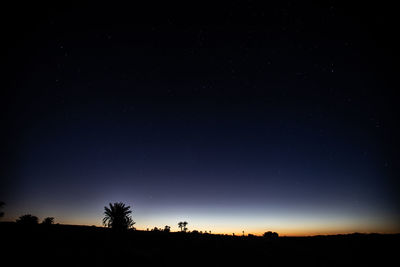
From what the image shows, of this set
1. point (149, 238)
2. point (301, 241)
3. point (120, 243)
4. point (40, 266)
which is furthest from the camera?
point (301, 241)

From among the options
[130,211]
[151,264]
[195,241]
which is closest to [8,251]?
[151,264]

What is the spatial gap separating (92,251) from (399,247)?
45.4 feet

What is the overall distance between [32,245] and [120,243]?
325 cm

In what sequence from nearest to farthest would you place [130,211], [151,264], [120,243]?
[151,264]
[120,243]
[130,211]

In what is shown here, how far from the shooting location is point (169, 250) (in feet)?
30.7

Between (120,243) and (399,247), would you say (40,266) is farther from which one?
(399,247)

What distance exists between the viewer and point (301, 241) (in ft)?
40.6

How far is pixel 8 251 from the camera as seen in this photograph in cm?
680

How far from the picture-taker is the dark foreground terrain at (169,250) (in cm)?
712

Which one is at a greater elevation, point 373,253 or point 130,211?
point 130,211

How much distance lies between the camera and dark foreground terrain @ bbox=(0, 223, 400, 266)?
7121 mm

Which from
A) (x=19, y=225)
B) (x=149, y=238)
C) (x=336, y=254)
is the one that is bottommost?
(x=336, y=254)

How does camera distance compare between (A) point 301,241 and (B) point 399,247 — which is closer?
(B) point 399,247

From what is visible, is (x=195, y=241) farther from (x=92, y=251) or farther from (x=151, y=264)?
(x=92, y=251)
